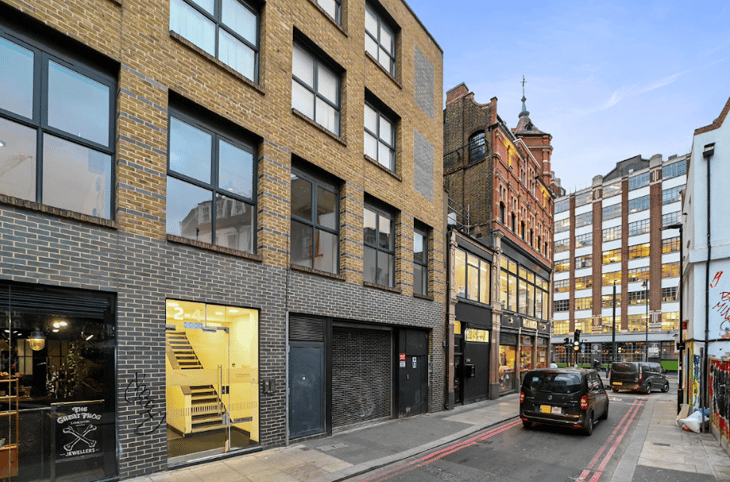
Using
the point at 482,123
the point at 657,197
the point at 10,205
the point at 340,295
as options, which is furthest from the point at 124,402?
the point at 657,197

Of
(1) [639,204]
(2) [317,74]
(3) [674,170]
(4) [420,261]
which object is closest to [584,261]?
(1) [639,204]

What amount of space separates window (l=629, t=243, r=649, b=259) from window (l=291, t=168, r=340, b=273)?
5967cm

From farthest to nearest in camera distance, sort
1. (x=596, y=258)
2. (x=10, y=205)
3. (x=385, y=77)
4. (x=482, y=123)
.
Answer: (x=596, y=258)
(x=482, y=123)
(x=385, y=77)
(x=10, y=205)

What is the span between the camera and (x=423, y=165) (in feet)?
52.9

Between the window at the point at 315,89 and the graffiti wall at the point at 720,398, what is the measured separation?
11.5 m

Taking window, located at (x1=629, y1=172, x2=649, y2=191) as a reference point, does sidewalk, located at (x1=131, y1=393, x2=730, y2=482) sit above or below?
below

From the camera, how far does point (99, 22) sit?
710 centimetres

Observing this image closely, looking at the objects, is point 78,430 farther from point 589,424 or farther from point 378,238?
point 589,424

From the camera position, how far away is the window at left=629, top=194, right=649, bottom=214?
59.2 meters

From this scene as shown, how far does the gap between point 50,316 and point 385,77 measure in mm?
11370

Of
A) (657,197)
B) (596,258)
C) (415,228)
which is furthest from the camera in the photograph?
(596,258)

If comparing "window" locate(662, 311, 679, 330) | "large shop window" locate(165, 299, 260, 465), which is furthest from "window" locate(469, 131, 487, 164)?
"window" locate(662, 311, 679, 330)

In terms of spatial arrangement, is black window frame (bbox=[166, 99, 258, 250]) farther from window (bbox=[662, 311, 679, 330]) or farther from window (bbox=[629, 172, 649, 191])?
window (bbox=[629, 172, 649, 191])

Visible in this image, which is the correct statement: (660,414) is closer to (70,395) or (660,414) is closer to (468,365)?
(468,365)
